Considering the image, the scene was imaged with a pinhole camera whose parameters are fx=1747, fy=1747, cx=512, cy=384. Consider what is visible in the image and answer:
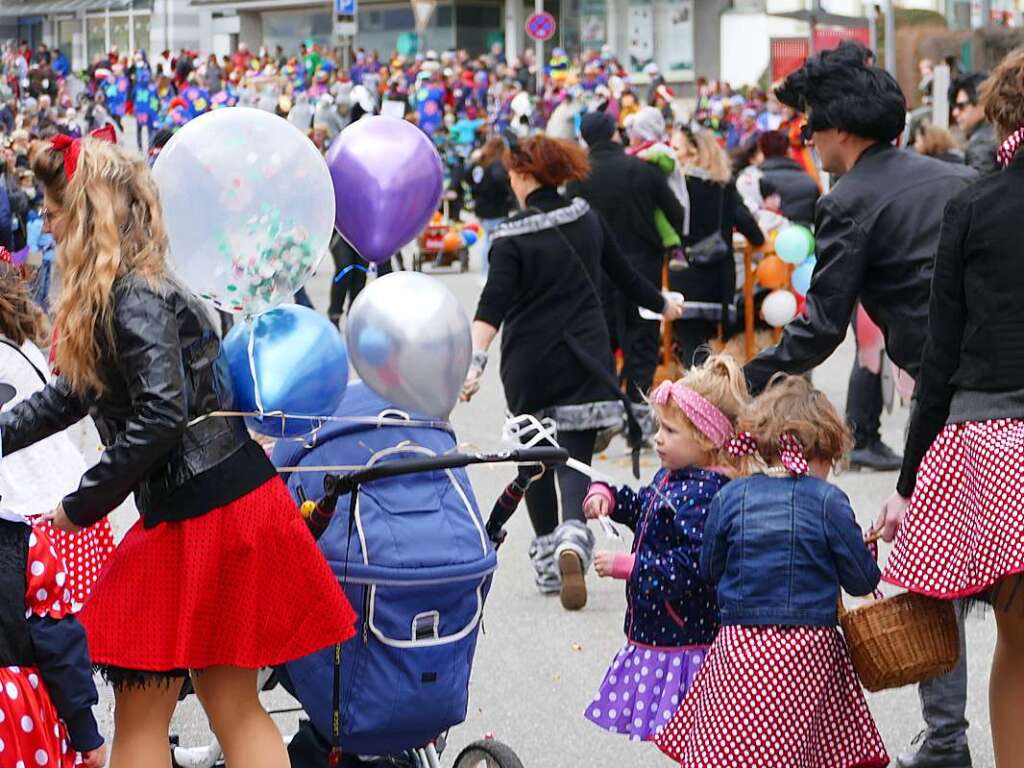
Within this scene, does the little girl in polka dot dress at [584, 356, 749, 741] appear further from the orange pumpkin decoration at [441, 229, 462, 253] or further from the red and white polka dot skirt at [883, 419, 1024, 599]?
the orange pumpkin decoration at [441, 229, 462, 253]

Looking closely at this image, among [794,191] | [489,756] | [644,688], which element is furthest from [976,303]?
[794,191]

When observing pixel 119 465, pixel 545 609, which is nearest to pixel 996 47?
pixel 545 609

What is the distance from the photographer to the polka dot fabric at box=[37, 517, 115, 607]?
500cm

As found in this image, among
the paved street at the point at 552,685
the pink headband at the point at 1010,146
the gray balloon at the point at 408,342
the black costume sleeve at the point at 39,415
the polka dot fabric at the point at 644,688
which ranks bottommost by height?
the paved street at the point at 552,685

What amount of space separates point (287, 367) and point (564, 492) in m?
3.37

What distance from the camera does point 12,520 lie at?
386 centimetres

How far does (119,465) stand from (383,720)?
850 mm

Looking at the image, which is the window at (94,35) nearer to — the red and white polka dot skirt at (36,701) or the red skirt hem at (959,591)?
the red and white polka dot skirt at (36,701)

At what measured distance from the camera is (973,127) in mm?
10133

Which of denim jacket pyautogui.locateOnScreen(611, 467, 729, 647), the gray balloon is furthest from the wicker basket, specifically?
the gray balloon

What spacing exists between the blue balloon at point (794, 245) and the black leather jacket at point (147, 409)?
7.21 metres

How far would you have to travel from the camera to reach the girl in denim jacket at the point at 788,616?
13.2 feet

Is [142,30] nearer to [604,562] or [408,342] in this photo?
[604,562]

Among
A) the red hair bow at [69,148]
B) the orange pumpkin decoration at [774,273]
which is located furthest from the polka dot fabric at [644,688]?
the orange pumpkin decoration at [774,273]
